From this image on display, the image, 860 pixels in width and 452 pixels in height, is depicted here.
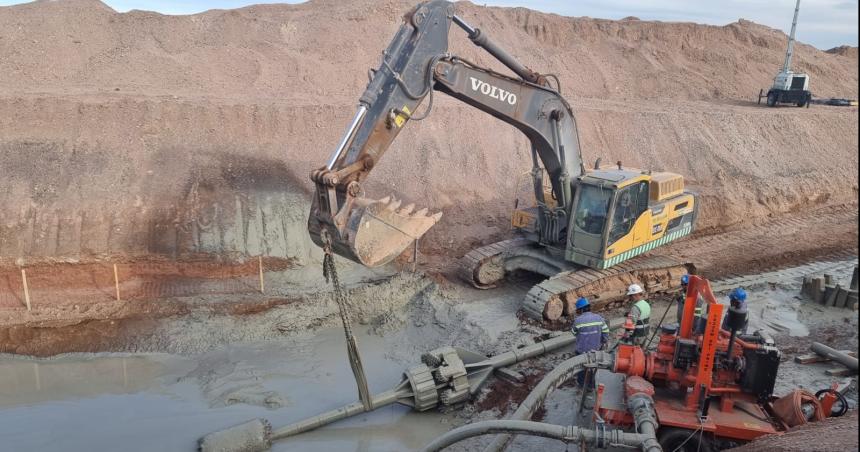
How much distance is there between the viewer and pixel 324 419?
24.0 ft

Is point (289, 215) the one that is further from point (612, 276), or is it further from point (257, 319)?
point (612, 276)

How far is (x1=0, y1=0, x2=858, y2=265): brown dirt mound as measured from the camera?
12688 millimetres

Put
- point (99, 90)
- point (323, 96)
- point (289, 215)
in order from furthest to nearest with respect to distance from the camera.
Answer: point (323, 96) < point (99, 90) < point (289, 215)

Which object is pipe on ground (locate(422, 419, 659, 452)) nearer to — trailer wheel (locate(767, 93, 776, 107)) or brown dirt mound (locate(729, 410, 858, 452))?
brown dirt mound (locate(729, 410, 858, 452))

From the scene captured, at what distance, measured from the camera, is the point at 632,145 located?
18.6 metres

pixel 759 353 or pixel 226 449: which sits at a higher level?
pixel 759 353

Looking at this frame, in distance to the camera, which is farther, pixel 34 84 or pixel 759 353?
pixel 34 84

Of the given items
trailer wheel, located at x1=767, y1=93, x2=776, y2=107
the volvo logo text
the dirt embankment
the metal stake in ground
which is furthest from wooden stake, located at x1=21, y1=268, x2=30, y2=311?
trailer wheel, located at x1=767, y1=93, x2=776, y2=107

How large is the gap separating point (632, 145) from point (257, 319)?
12794 millimetres

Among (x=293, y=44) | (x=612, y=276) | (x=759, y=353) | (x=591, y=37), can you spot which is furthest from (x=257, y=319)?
(x=591, y=37)

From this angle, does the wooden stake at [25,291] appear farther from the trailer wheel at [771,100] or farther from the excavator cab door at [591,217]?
the trailer wheel at [771,100]

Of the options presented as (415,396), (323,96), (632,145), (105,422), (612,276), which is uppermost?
(323,96)

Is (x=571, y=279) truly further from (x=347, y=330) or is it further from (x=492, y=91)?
(x=347, y=330)

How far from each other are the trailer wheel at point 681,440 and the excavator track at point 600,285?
3596 millimetres
